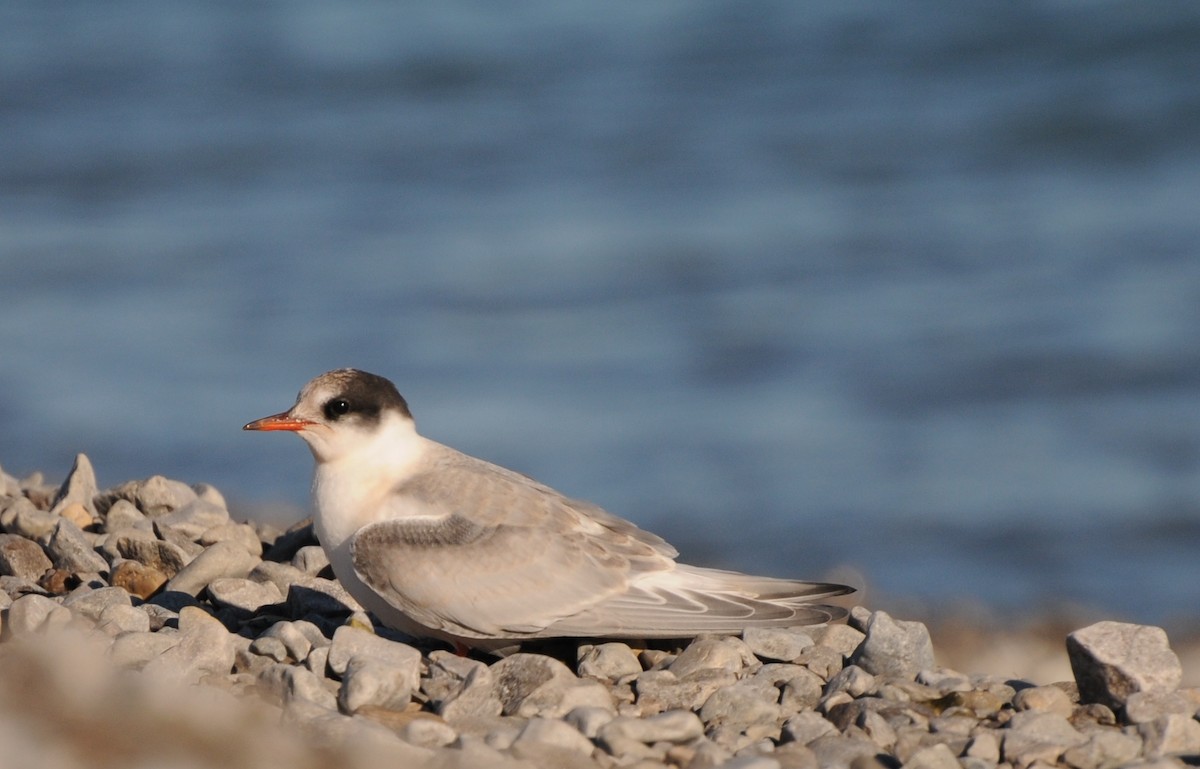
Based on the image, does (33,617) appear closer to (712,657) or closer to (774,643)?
(712,657)

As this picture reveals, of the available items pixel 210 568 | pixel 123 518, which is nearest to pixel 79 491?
pixel 123 518

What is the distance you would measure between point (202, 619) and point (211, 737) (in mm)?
1391

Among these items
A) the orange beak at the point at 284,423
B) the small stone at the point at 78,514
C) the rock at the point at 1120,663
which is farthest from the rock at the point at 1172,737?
the small stone at the point at 78,514

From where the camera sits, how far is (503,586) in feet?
17.3

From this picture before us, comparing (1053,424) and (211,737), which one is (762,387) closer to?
(1053,424)

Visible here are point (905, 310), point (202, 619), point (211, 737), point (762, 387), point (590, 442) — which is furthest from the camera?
point (905, 310)

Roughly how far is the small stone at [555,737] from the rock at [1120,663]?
160 centimetres

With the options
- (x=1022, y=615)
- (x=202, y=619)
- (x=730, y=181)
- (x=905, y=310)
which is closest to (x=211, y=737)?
(x=202, y=619)

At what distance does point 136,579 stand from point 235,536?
0.68 metres

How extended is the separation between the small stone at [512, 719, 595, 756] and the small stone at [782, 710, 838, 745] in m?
0.61

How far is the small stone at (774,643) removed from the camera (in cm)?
532

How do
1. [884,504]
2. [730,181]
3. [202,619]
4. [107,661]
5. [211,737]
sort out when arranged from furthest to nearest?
[730,181] < [884,504] < [202,619] < [107,661] < [211,737]

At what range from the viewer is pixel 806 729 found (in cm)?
452

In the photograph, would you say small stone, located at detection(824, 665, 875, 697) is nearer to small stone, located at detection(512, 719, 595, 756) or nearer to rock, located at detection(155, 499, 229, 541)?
small stone, located at detection(512, 719, 595, 756)
